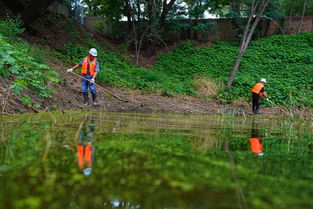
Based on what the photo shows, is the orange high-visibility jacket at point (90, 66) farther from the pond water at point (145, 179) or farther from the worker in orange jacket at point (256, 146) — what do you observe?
the pond water at point (145, 179)

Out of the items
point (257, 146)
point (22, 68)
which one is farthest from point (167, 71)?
point (257, 146)

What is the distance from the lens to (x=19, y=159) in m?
1.52

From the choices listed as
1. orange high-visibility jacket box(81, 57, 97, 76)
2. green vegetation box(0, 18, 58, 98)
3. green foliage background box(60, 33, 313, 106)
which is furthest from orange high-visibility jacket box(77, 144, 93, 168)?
green foliage background box(60, 33, 313, 106)

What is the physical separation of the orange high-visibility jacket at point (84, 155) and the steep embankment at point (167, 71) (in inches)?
176

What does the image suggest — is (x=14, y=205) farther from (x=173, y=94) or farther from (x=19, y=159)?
(x=173, y=94)

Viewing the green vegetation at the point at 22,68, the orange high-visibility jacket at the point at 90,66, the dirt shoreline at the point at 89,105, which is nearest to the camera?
the green vegetation at the point at 22,68

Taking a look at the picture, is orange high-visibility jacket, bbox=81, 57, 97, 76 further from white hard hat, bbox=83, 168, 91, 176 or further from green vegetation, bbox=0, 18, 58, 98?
white hard hat, bbox=83, 168, 91, 176

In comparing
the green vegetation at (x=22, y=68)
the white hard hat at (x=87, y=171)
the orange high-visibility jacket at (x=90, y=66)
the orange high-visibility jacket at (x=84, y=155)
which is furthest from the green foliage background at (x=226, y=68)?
the white hard hat at (x=87, y=171)

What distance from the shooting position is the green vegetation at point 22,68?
465 cm

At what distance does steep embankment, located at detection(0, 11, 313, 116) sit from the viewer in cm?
995

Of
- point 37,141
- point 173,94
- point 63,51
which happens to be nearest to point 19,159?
point 37,141

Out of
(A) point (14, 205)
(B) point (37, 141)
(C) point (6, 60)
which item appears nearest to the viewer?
(A) point (14, 205)

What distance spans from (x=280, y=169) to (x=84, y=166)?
0.96 meters

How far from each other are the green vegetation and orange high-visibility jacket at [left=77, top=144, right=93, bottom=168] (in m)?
2.77
